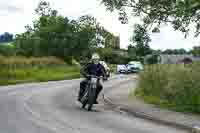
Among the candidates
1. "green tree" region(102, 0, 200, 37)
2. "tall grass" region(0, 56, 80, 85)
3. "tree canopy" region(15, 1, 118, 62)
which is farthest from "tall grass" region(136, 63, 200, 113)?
"tree canopy" region(15, 1, 118, 62)

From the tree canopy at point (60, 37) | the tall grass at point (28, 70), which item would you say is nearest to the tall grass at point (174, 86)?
the tall grass at point (28, 70)

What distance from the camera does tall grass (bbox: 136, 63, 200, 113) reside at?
626 inches

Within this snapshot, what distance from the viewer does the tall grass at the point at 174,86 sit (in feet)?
52.2

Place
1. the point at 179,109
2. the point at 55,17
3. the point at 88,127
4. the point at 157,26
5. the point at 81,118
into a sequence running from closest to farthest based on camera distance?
the point at 88,127
the point at 81,118
the point at 179,109
the point at 157,26
the point at 55,17

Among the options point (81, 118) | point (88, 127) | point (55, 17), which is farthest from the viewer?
point (55, 17)

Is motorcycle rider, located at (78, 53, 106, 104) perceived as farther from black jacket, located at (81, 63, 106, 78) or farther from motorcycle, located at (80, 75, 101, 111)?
motorcycle, located at (80, 75, 101, 111)

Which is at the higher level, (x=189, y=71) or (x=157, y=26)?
(x=157, y=26)

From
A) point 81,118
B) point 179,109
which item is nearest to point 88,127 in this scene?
point 81,118

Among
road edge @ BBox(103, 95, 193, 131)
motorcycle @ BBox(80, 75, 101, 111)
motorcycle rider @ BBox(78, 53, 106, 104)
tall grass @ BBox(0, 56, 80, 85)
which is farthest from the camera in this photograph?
tall grass @ BBox(0, 56, 80, 85)

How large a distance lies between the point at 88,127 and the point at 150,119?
258 cm

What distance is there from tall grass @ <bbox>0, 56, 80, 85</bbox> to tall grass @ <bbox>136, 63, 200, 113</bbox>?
670 inches

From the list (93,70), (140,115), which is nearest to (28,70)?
(93,70)

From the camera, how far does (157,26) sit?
17.1 metres

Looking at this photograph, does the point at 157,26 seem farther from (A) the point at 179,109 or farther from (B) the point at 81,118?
(B) the point at 81,118
